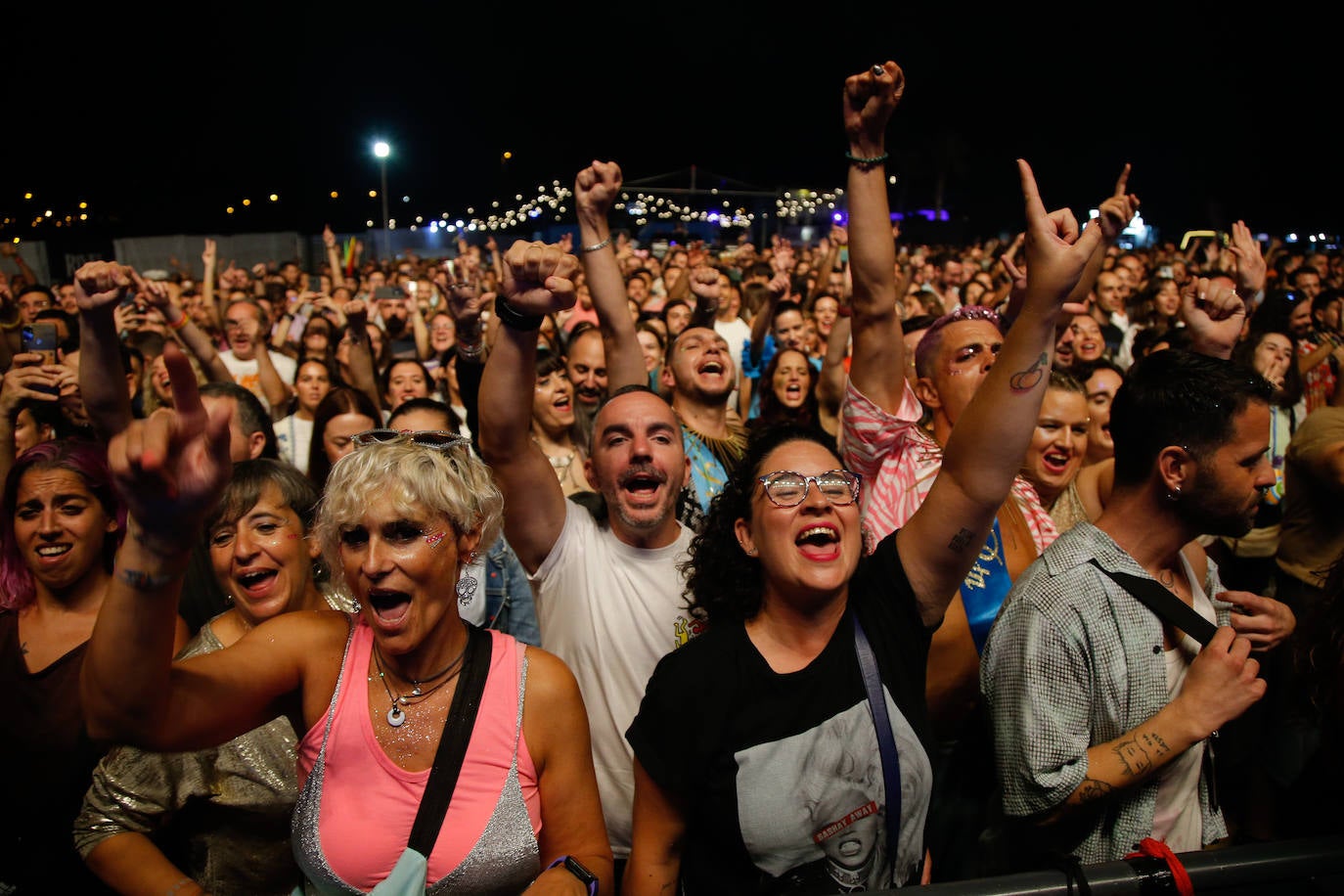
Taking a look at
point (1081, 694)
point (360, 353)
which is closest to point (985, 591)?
point (1081, 694)

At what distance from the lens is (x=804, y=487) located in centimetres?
197

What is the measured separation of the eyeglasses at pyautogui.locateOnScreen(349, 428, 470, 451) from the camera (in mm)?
2023

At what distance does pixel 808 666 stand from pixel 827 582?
0.18 m

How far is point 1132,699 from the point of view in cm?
198

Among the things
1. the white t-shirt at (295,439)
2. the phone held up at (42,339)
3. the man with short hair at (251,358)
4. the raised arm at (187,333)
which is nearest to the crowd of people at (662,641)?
the phone held up at (42,339)

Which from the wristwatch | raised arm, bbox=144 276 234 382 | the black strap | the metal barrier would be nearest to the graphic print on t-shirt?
the metal barrier

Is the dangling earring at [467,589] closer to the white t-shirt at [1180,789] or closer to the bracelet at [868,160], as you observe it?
the bracelet at [868,160]

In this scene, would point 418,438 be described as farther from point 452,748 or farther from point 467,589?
point 467,589

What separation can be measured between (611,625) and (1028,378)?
1.26 m

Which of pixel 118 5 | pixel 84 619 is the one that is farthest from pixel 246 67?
pixel 84 619

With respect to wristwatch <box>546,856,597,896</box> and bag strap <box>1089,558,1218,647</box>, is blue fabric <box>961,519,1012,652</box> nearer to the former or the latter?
bag strap <box>1089,558,1218,647</box>

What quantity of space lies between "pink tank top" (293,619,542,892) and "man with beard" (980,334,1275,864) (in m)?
1.13

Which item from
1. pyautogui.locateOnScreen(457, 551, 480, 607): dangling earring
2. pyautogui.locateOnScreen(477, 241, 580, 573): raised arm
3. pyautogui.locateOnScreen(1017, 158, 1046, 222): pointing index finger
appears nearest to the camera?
pyautogui.locateOnScreen(1017, 158, 1046, 222): pointing index finger

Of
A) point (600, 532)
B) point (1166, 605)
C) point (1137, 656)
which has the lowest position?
point (1137, 656)
